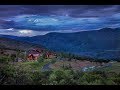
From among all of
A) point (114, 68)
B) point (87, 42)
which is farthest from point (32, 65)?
point (114, 68)

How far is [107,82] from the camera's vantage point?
3.42 meters

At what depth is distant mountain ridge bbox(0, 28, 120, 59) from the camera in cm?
343

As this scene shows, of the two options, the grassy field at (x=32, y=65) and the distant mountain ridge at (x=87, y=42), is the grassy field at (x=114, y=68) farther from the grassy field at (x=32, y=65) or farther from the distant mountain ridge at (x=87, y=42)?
the grassy field at (x=32, y=65)

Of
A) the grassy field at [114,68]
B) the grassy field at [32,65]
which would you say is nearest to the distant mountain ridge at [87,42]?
the grassy field at [114,68]

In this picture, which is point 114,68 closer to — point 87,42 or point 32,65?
point 87,42

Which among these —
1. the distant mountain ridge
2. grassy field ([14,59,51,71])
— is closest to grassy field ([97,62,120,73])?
the distant mountain ridge

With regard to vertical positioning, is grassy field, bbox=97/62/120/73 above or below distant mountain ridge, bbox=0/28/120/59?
below

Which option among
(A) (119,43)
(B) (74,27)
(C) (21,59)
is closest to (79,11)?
(B) (74,27)

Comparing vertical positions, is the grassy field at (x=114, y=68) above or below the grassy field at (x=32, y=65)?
below

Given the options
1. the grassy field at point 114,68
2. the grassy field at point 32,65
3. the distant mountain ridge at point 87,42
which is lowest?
the grassy field at point 114,68

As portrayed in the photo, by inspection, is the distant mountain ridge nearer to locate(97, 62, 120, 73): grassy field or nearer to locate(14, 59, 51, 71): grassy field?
locate(97, 62, 120, 73): grassy field

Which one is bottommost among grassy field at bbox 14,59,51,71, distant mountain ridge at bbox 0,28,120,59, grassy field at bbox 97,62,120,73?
grassy field at bbox 97,62,120,73

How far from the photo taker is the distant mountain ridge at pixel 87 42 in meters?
3.43
